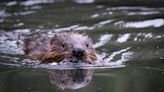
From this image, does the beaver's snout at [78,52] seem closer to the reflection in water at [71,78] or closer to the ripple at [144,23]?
the reflection in water at [71,78]

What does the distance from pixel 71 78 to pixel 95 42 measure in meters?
2.89

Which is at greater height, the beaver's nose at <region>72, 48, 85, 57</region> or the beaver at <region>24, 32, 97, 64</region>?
the beaver's nose at <region>72, 48, 85, 57</region>

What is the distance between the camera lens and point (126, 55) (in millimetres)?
8102

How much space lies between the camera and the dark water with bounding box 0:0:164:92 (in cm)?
591

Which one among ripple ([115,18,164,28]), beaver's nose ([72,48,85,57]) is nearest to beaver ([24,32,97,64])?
beaver's nose ([72,48,85,57])

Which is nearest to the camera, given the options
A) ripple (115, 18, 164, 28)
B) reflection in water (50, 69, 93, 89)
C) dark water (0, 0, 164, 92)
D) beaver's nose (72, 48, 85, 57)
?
reflection in water (50, 69, 93, 89)

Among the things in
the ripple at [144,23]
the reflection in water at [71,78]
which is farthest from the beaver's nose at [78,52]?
the ripple at [144,23]

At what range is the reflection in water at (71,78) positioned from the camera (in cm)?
571

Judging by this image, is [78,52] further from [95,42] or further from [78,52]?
[95,42]

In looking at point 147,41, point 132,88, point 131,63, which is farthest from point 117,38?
point 132,88

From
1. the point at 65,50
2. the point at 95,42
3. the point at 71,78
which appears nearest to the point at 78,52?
the point at 65,50

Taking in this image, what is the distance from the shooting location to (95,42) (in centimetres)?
898

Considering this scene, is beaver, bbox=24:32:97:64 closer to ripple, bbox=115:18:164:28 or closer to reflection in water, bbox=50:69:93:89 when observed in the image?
reflection in water, bbox=50:69:93:89

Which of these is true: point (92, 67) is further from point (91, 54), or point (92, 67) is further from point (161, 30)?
point (161, 30)
